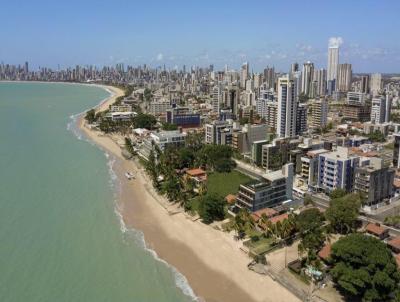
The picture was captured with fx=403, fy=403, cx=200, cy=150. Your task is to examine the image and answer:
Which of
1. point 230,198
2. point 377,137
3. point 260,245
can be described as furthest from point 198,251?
point 377,137

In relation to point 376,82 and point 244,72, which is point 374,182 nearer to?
point 376,82

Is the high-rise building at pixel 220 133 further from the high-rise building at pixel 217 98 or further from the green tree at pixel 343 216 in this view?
the high-rise building at pixel 217 98

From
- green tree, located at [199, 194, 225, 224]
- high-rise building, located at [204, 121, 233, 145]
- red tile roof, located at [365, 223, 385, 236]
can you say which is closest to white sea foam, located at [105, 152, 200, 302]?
green tree, located at [199, 194, 225, 224]

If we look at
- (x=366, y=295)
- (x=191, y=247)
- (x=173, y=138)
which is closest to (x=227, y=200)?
(x=191, y=247)

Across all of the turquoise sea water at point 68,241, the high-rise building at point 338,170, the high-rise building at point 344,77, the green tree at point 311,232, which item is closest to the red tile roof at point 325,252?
the green tree at point 311,232

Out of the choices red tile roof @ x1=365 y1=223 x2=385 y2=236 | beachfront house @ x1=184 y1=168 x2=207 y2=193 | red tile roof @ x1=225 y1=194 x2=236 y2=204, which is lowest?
red tile roof @ x1=365 y1=223 x2=385 y2=236

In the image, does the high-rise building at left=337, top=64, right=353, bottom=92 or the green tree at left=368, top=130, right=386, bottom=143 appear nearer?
the green tree at left=368, top=130, right=386, bottom=143

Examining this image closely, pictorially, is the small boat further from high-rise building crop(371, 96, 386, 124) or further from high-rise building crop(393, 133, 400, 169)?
high-rise building crop(371, 96, 386, 124)
